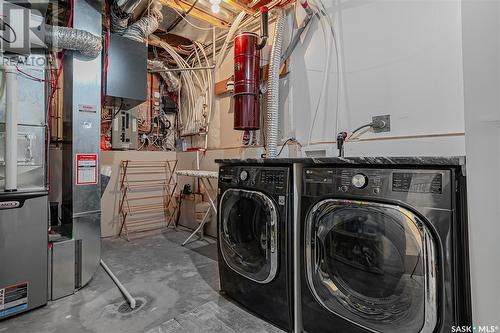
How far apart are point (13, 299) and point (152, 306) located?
34.3 inches

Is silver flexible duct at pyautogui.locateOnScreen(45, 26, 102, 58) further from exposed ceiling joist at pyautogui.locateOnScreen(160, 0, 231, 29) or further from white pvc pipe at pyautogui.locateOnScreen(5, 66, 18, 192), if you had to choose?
exposed ceiling joist at pyautogui.locateOnScreen(160, 0, 231, 29)

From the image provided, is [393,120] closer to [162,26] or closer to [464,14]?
[464,14]

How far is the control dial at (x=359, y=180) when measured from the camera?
1162mm

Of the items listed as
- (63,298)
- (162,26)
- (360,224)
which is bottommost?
(63,298)

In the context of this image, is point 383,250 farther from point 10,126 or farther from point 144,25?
point 144,25

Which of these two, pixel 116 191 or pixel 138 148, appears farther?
pixel 138 148

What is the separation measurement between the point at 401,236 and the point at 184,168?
3.38 metres

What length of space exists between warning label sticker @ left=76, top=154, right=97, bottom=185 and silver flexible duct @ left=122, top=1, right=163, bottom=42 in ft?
4.17

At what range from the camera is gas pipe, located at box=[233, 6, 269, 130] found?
2434mm

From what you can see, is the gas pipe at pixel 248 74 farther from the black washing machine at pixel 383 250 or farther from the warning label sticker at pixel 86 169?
the warning label sticker at pixel 86 169

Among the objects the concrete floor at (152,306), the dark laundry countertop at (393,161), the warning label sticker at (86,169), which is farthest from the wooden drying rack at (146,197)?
the dark laundry countertop at (393,161)

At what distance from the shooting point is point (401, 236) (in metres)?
1.07

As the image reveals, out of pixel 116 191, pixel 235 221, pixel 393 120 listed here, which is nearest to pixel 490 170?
pixel 393 120

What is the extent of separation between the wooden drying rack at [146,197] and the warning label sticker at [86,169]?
4.96 ft
